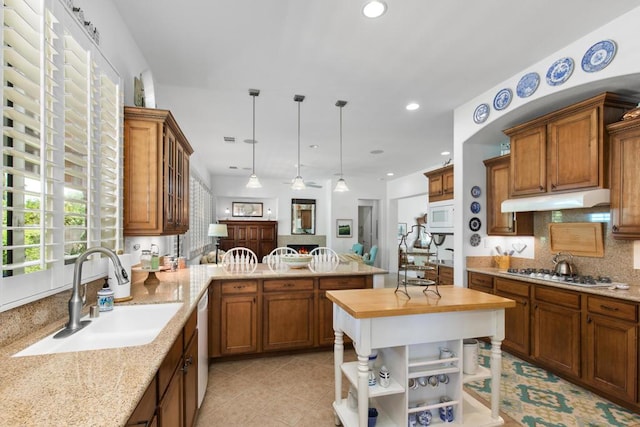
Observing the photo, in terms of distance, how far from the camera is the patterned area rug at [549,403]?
2.21 meters

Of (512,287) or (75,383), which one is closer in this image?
(75,383)

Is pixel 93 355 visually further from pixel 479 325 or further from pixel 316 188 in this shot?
pixel 316 188

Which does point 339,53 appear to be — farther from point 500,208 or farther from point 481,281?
point 481,281

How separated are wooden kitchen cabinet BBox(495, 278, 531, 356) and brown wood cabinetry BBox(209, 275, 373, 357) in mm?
1490

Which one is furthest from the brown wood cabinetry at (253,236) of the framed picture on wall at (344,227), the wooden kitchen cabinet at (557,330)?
the wooden kitchen cabinet at (557,330)

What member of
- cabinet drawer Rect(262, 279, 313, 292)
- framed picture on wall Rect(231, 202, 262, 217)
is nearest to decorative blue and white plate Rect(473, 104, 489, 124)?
cabinet drawer Rect(262, 279, 313, 292)

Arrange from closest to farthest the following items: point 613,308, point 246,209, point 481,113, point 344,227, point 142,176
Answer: point 142,176 → point 613,308 → point 481,113 → point 344,227 → point 246,209

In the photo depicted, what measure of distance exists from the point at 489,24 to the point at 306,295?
2801 millimetres

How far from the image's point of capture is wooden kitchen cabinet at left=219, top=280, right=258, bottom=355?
313cm

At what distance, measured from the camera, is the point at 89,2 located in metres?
1.85

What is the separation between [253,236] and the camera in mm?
8617

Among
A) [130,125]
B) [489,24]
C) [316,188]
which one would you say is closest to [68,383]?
[130,125]

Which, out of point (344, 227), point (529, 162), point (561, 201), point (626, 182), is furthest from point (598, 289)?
point (344, 227)

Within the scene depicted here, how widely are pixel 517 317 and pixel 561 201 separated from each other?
125cm
